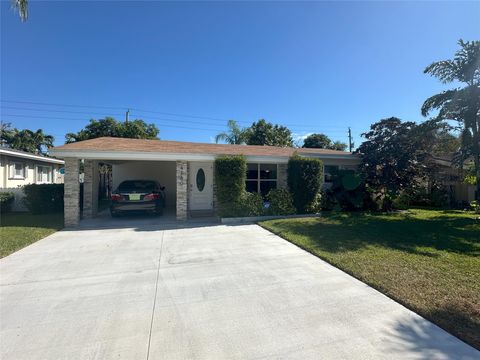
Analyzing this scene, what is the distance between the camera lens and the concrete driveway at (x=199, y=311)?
2758 millimetres

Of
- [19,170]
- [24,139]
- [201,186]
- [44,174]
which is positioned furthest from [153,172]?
[24,139]

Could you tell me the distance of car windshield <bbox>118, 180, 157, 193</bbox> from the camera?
→ 10.4m

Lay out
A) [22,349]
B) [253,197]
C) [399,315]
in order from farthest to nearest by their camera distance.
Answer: [253,197] → [399,315] → [22,349]

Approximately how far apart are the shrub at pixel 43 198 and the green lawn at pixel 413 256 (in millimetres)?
9567

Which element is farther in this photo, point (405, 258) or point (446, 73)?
point (446, 73)

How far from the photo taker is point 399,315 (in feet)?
11.3

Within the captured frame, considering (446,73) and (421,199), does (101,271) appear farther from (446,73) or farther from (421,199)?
(421,199)

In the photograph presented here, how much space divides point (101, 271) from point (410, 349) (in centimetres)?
492

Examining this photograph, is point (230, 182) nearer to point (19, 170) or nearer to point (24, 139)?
point (19, 170)

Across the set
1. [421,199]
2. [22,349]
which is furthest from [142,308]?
[421,199]

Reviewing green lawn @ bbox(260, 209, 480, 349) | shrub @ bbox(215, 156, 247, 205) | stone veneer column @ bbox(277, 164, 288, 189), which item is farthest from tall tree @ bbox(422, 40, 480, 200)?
shrub @ bbox(215, 156, 247, 205)

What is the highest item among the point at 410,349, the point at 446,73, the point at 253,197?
the point at 446,73

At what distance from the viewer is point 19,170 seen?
15.5m

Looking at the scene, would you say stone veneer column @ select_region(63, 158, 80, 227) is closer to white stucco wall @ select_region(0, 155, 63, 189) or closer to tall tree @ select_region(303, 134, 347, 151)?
white stucco wall @ select_region(0, 155, 63, 189)
